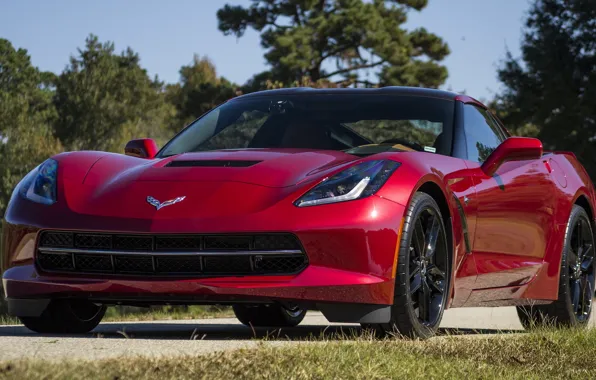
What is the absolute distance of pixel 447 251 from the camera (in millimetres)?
5930

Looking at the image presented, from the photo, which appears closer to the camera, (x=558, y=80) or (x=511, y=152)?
(x=511, y=152)

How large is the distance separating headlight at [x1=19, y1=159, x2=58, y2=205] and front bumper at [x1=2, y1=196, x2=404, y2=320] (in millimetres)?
292

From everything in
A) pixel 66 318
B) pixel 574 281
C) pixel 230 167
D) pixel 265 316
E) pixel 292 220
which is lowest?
pixel 265 316

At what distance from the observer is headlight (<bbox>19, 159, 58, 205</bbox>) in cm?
562

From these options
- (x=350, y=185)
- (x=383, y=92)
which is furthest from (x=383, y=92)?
(x=350, y=185)

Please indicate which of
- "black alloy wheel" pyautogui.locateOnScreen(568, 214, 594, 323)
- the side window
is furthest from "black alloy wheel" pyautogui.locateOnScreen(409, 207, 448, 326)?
"black alloy wheel" pyautogui.locateOnScreen(568, 214, 594, 323)

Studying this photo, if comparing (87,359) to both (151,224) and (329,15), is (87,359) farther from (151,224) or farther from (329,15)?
(329,15)

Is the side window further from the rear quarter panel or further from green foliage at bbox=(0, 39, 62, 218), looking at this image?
green foliage at bbox=(0, 39, 62, 218)

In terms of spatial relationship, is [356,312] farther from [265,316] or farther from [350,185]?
[265,316]

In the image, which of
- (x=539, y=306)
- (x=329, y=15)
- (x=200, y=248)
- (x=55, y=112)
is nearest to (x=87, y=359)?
(x=200, y=248)

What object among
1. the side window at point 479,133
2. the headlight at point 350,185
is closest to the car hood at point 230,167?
the headlight at point 350,185

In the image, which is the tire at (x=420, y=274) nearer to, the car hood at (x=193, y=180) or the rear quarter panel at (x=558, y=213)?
the car hood at (x=193, y=180)

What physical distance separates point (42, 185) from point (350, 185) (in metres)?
1.64

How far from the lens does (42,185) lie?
18.8 ft
